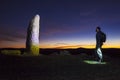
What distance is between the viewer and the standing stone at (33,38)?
33.5m

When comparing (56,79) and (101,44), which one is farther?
(101,44)

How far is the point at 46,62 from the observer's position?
24234mm

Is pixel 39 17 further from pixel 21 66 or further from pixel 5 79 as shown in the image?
pixel 5 79

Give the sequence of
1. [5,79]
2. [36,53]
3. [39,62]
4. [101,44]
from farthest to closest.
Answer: [36,53], [101,44], [39,62], [5,79]

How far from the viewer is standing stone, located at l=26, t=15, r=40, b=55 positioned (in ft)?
110

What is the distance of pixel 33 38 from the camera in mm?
33688

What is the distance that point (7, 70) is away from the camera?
63.5 ft

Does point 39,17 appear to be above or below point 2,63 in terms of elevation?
above

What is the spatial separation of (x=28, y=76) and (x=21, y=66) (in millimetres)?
4662

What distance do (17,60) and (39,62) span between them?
5.92 ft

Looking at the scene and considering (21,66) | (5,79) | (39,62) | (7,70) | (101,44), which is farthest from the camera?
(101,44)

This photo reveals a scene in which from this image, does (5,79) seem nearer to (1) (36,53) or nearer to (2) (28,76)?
(2) (28,76)

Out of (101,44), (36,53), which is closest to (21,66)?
(101,44)

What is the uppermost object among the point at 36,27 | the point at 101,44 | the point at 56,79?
the point at 36,27
